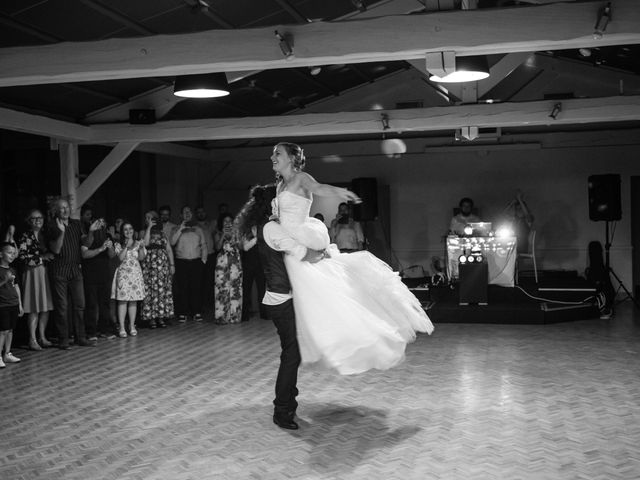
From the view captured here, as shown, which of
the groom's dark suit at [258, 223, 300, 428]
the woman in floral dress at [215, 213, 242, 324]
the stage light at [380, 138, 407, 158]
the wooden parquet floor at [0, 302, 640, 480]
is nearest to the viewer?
the wooden parquet floor at [0, 302, 640, 480]

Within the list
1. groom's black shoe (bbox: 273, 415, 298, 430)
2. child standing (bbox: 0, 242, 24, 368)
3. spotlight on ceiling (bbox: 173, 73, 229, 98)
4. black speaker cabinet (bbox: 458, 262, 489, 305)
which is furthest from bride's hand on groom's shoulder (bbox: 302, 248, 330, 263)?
black speaker cabinet (bbox: 458, 262, 489, 305)

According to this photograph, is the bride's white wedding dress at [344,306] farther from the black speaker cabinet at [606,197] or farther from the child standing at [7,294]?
the black speaker cabinet at [606,197]

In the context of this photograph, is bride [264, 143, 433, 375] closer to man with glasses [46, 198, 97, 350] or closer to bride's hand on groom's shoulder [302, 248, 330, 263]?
bride's hand on groom's shoulder [302, 248, 330, 263]

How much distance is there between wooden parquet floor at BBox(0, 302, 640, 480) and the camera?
3.89m

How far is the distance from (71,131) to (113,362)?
132 inches

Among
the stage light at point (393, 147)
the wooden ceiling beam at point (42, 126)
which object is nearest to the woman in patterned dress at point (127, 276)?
the wooden ceiling beam at point (42, 126)

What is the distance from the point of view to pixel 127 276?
845 centimetres

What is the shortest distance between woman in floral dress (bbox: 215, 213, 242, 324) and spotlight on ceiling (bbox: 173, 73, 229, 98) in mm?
2835

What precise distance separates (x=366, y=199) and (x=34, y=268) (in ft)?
20.9

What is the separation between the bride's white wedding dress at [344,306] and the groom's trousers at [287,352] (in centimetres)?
8

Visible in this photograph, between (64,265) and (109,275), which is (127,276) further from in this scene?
(64,265)

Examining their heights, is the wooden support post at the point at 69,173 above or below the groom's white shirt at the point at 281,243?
above

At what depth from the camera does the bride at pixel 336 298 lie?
167 inches

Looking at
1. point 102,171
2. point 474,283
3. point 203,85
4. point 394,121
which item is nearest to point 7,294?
A: point 203,85
